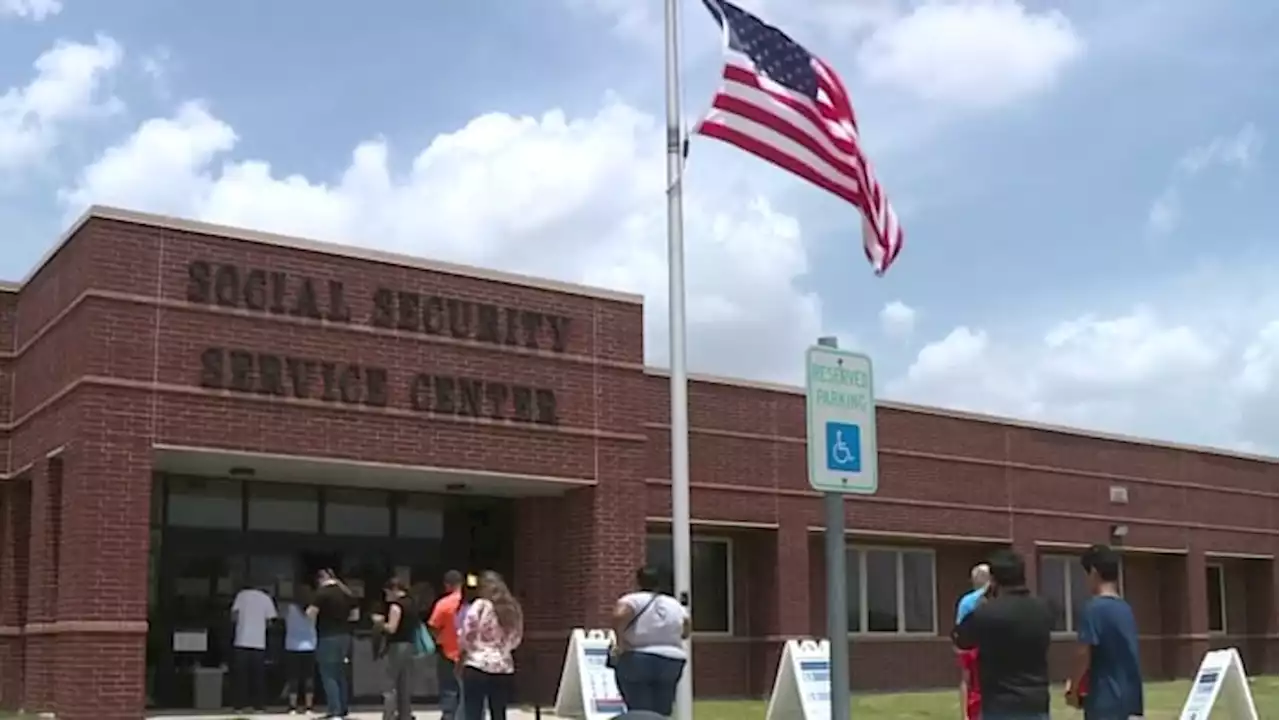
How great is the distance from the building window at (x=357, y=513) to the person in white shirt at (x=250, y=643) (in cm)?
181

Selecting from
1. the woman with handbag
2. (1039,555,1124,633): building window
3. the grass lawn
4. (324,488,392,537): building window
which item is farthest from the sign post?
(1039,555,1124,633): building window

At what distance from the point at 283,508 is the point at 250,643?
7.01 ft

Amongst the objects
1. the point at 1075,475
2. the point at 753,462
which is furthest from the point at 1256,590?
the point at 753,462

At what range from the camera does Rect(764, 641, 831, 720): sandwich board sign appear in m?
17.8

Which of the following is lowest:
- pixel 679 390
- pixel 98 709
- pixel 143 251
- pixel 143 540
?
pixel 98 709

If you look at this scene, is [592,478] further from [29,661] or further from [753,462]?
[29,661]

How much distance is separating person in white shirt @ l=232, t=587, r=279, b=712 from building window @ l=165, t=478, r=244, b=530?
43.6 inches

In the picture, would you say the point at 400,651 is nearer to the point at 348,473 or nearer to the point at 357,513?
the point at 348,473

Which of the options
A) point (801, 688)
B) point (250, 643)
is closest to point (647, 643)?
point (801, 688)

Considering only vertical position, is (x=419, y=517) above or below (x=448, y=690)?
above

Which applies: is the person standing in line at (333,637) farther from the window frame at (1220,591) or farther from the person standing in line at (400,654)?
the window frame at (1220,591)

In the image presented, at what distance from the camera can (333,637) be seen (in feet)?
58.6

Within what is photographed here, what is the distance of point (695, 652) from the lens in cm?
2442

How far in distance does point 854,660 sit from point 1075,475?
6.51 m
